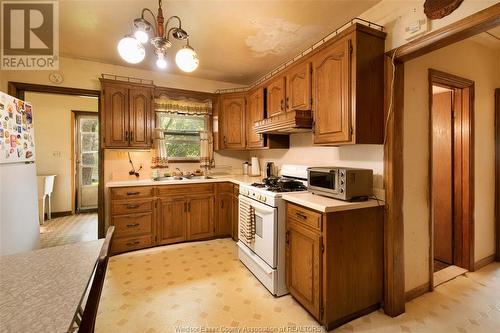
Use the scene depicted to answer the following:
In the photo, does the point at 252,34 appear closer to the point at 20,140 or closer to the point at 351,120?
the point at 351,120

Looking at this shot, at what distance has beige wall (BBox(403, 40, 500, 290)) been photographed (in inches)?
75.6

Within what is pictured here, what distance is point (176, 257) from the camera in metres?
2.83

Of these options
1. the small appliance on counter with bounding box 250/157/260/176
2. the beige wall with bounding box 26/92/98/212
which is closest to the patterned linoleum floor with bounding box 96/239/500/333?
the small appliance on counter with bounding box 250/157/260/176

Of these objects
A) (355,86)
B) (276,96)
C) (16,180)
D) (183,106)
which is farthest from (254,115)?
(16,180)

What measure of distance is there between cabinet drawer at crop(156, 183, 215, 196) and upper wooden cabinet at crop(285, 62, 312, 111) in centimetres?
162

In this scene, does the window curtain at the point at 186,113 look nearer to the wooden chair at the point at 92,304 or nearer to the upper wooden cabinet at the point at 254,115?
the upper wooden cabinet at the point at 254,115

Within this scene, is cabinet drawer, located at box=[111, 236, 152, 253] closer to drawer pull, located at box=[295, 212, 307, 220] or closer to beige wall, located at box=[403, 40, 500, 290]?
drawer pull, located at box=[295, 212, 307, 220]

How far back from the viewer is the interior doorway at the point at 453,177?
2.42 metres

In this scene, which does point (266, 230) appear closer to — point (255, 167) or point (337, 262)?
point (337, 262)

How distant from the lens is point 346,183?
1712mm

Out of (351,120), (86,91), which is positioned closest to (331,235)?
(351,120)

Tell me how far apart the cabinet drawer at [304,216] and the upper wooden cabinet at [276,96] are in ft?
4.11

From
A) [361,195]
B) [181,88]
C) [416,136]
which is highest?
[181,88]

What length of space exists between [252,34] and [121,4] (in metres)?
1.24
